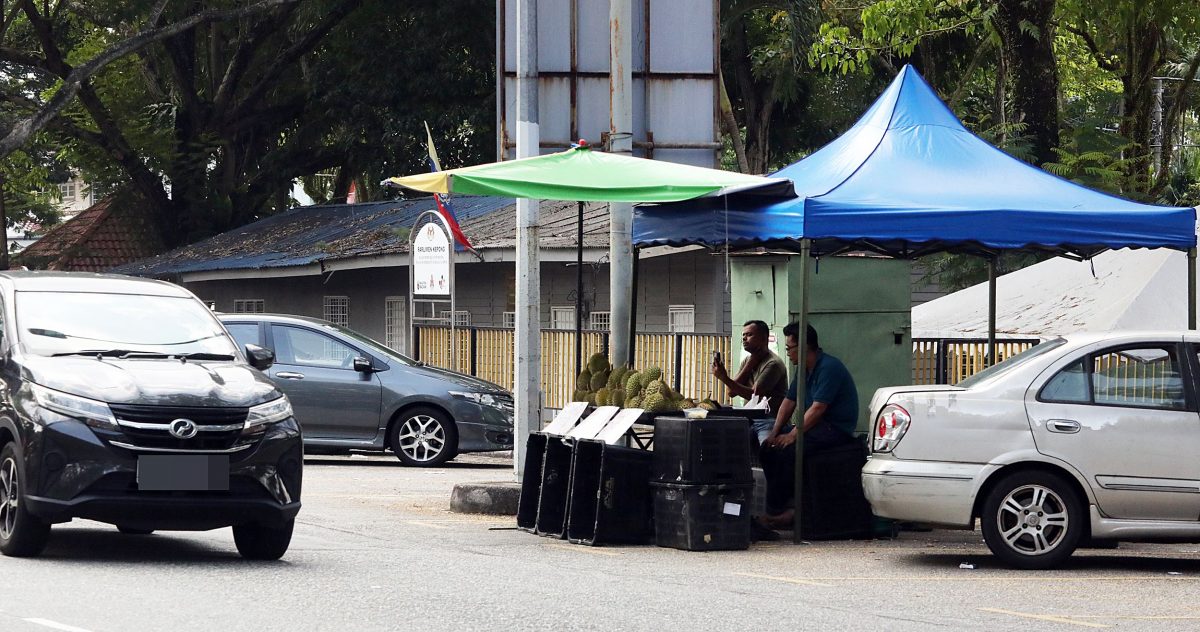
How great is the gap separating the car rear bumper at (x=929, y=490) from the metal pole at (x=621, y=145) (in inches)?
139

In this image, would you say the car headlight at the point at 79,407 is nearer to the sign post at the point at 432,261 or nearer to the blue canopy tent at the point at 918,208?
the blue canopy tent at the point at 918,208

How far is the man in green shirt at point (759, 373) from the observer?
42.0 ft

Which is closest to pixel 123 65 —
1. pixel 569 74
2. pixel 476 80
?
pixel 476 80

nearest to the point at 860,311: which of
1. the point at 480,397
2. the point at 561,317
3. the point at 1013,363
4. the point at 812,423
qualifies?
the point at 812,423

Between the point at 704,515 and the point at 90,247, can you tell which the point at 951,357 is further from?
the point at 90,247

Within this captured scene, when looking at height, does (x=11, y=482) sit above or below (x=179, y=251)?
below

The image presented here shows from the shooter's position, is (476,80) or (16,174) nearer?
(476,80)

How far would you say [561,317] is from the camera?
25391 millimetres

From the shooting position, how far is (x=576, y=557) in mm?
10508

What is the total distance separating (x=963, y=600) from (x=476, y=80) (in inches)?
998

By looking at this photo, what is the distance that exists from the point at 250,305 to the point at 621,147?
2172cm

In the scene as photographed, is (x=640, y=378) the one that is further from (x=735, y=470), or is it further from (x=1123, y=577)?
(x=1123, y=577)

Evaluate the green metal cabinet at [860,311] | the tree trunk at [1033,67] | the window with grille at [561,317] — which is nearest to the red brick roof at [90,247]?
the window with grille at [561,317]

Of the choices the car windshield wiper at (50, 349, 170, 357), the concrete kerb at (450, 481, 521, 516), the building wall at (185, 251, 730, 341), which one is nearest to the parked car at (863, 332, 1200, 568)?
the concrete kerb at (450, 481, 521, 516)
